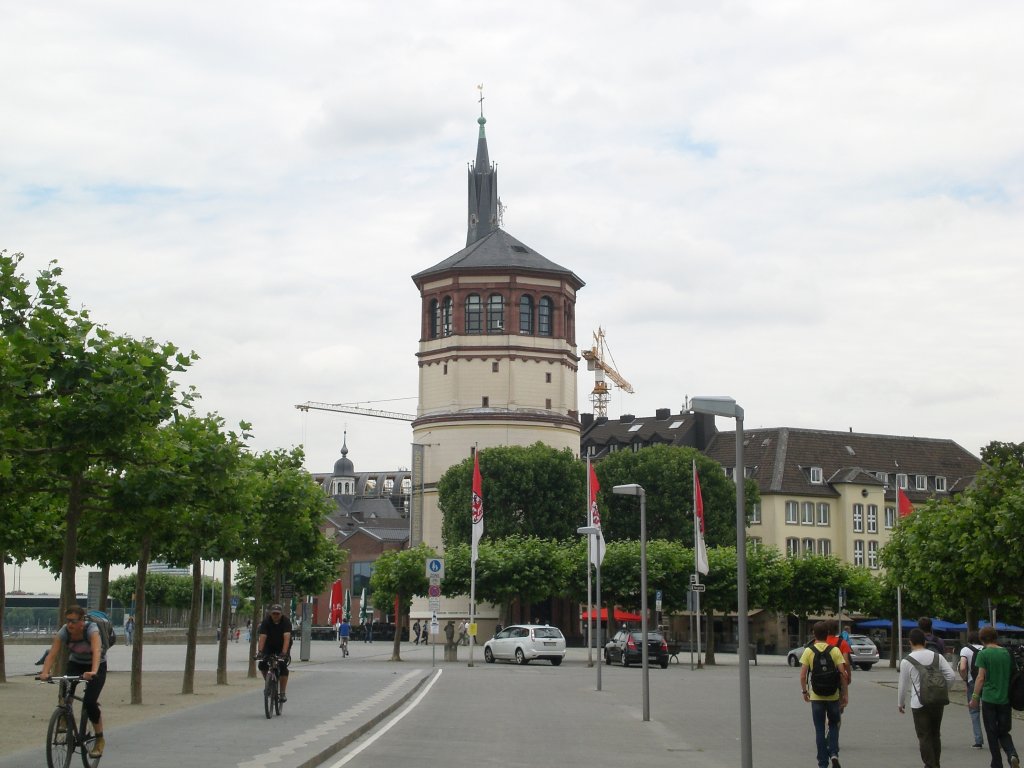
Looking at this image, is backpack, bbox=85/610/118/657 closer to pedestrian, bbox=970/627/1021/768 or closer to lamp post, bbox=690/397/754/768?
lamp post, bbox=690/397/754/768

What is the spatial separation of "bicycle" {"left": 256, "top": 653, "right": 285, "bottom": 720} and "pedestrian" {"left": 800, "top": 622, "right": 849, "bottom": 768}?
9174 millimetres

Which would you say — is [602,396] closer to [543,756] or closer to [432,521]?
[432,521]

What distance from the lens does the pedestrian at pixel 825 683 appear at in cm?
1609

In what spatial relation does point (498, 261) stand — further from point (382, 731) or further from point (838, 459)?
point (382, 731)

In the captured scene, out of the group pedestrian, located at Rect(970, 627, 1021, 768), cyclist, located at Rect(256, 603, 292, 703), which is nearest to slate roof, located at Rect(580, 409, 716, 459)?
cyclist, located at Rect(256, 603, 292, 703)

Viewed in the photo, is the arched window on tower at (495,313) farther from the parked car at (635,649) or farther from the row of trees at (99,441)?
the row of trees at (99,441)

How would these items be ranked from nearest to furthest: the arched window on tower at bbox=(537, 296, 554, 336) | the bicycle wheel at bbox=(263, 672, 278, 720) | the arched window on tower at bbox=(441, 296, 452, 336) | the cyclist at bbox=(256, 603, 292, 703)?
the bicycle wheel at bbox=(263, 672, 278, 720), the cyclist at bbox=(256, 603, 292, 703), the arched window on tower at bbox=(537, 296, 554, 336), the arched window on tower at bbox=(441, 296, 452, 336)

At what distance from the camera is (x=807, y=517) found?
107 metres

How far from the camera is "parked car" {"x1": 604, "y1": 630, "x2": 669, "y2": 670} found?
55438 mm

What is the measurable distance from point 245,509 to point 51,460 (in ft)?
18.8

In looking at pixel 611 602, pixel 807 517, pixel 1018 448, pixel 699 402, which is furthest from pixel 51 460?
pixel 807 517

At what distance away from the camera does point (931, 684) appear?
53.1 ft

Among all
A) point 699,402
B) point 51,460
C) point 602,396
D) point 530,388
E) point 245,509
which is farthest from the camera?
point 602,396

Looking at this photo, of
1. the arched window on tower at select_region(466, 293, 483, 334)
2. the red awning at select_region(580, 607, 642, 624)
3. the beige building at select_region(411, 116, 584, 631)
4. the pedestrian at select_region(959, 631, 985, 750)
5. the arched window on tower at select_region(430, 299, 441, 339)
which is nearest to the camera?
the pedestrian at select_region(959, 631, 985, 750)
